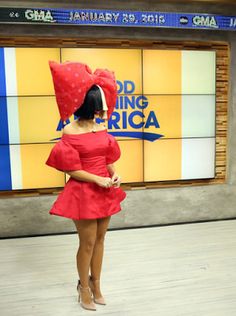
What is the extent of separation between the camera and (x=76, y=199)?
8.81 ft

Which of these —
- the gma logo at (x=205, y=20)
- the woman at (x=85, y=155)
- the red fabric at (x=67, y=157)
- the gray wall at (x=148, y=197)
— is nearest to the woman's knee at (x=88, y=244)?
the woman at (x=85, y=155)

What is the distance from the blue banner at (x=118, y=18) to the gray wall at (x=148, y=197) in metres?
0.12

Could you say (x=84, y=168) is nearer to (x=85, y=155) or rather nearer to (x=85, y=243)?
(x=85, y=155)

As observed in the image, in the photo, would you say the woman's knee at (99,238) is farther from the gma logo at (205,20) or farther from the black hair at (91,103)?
the gma logo at (205,20)

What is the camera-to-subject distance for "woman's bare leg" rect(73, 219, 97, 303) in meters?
2.70

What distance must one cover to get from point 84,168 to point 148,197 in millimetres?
2222

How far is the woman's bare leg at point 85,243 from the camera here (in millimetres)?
2699

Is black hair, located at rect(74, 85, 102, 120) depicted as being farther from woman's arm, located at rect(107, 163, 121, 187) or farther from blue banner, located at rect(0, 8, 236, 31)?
blue banner, located at rect(0, 8, 236, 31)

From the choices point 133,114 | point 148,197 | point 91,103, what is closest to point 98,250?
point 91,103

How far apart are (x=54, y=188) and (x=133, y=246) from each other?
1159 millimetres

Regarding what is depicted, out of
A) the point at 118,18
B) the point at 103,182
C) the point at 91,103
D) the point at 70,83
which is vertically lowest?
the point at 103,182

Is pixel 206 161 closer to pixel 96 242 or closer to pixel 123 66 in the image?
pixel 123 66

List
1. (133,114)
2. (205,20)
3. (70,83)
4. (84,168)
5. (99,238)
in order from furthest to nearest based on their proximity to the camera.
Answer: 1. (133,114)
2. (205,20)
3. (99,238)
4. (84,168)
5. (70,83)

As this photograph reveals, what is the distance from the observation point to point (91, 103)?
2641mm
